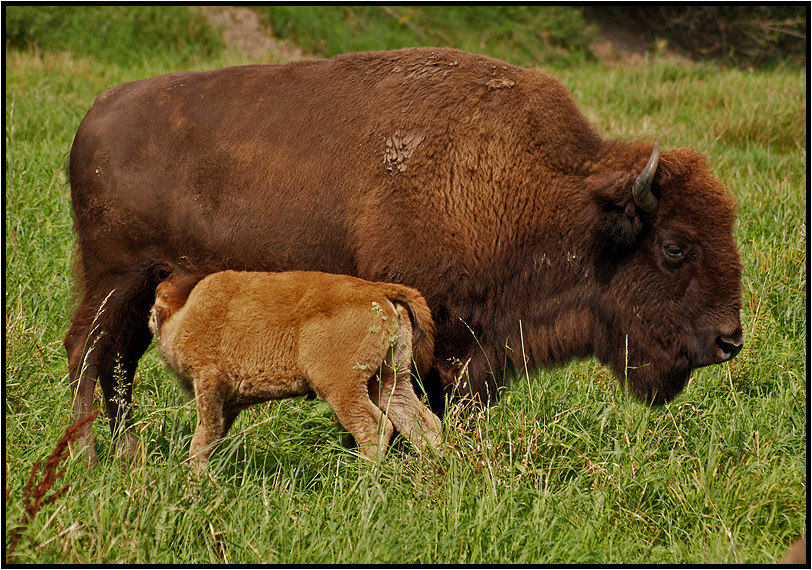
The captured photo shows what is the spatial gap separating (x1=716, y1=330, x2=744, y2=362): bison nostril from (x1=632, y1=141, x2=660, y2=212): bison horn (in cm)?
76

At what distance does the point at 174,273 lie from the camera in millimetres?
4531

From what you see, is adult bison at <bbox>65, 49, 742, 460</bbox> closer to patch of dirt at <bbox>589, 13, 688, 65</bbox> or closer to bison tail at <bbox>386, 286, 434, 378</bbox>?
bison tail at <bbox>386, 286, 434, 378</bbox>

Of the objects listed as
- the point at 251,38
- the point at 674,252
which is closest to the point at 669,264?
the point at 674,252

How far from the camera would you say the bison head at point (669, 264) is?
14.3 ft

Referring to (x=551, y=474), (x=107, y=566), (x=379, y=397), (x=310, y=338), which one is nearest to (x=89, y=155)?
(x=310, y=338)

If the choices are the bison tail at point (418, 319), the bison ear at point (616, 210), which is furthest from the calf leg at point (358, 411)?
the bison ear at point (616, 210)

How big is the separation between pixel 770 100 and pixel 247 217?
27.7 feet

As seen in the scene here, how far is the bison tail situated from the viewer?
12.7 ft

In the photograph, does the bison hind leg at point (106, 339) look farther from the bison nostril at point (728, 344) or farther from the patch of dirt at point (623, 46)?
the patch of dirt at point (623, 46)

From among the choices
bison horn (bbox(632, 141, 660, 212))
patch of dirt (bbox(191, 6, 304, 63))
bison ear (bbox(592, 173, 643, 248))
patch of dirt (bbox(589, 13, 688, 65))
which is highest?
bison horn (bbox(632, 141, 660, 212))

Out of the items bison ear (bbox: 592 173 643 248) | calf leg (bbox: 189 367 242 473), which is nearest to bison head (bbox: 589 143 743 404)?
bison ear (bbox: 592 173 643 248)

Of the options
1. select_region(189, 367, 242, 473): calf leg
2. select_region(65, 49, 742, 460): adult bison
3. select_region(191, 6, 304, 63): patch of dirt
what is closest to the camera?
select_region(189, 367, 242, 473): calf leg

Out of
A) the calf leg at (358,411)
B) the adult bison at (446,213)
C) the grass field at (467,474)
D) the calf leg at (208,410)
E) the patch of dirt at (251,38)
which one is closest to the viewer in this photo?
the grass field at (467,474)

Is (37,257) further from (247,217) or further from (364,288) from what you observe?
(364,288)
